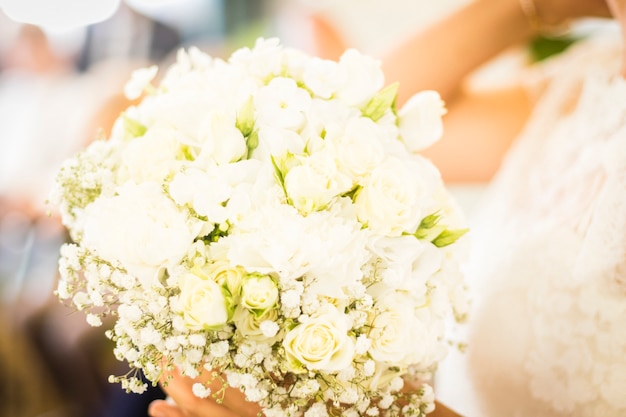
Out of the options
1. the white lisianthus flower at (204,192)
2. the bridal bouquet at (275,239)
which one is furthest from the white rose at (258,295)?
the white lisianthus flower at (204,192)

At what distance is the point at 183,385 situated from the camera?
99cm

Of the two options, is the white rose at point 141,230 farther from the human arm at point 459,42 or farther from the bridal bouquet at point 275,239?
the human arm at point 459,42

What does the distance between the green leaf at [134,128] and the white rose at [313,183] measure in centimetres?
32

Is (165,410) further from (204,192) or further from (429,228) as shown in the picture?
(429,228)

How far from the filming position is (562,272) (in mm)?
1147

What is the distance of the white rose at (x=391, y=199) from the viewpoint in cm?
83

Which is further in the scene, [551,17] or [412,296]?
[551,17]

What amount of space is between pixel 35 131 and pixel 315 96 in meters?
3.70

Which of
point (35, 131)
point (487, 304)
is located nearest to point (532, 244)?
point (487, 304)

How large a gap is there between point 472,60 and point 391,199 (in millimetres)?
1061

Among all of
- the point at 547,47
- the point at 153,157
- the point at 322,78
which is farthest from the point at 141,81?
the point at 547,47

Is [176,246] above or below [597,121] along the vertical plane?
above

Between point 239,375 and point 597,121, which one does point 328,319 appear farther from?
point 597,121

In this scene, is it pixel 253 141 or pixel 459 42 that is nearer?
pixel 253 141
